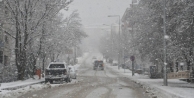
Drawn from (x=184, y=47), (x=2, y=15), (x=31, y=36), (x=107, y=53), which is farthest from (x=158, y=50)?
(x=107, y=53)

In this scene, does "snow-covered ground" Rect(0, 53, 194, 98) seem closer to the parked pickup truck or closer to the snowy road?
the snowy road

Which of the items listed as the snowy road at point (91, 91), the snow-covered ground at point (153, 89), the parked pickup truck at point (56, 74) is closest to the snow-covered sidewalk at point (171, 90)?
the snow-covered ground at point (153, 89)

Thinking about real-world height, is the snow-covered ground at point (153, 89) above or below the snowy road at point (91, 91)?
above

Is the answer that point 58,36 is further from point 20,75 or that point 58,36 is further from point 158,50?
point 158,50

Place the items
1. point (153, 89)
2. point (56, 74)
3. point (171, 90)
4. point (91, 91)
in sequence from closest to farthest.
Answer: point (171, 90) < point (91, 91) < point (153, 89) < point (56, 74)

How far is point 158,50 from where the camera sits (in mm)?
30766

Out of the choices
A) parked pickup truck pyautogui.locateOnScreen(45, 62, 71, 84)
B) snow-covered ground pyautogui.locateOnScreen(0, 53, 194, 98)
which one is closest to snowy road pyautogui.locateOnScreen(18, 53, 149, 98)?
snow-covered ground pyautogui.locateOnScreen(0, 53, 194, 98)

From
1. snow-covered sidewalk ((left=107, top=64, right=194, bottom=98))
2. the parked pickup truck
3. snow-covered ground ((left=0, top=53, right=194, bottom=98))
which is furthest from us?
the parked pickup truck

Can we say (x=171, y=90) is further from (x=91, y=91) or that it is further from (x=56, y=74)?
(x=56, y=74)

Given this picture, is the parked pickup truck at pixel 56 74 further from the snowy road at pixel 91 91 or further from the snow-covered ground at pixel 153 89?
the snow-covered ground at pixel 153 89

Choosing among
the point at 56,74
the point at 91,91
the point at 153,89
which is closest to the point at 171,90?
the point at 153,89

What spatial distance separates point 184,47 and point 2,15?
15.4m

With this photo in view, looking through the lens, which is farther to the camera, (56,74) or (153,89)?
(56,74)

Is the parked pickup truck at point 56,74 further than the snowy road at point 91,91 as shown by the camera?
Yes
